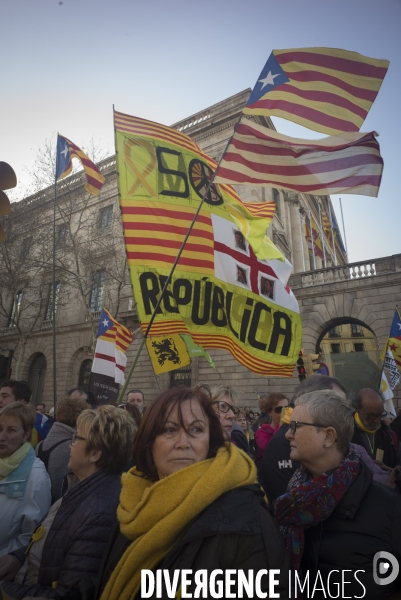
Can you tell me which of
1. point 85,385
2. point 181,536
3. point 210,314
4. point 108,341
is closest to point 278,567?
point 181,536

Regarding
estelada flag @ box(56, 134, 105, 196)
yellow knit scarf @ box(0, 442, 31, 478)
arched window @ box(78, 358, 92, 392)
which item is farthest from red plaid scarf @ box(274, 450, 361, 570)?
arched window @ box(78, 358, 92, 392)

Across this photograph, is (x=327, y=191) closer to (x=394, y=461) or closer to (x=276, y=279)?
(x=276, y=279)

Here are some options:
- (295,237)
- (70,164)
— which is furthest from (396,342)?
(295,237)

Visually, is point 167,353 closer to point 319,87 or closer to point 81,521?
point 81,521

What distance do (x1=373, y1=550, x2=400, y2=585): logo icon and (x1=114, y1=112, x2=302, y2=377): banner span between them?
263 cm

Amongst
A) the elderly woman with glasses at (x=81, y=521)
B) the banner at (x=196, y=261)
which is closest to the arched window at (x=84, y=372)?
the banner at (x=196, y=261)

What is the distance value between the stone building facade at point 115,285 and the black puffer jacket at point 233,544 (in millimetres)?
11844

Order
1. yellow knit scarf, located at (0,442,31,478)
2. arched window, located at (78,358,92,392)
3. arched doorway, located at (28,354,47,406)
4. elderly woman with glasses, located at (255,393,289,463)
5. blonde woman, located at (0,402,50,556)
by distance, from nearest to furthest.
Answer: blonde woman, located at (0,402,50,556) < yellow knit scarf, located at (0,442,31,478) < elderly woman with glasses, located at (255,393,289,463) < arched window, located at (78,358,92,392) < arched doorway, located at (28,354,47,406)

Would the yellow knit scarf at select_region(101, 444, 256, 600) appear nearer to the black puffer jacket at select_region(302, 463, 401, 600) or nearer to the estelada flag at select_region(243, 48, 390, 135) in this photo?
the black puffer jacket at select_region(302, 463, 401, 600)

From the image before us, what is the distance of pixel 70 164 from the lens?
9.84m

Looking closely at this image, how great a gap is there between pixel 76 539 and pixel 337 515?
1.36 meters

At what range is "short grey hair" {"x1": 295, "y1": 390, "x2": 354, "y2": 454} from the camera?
1788 millimetres

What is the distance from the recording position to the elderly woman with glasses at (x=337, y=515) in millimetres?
1428

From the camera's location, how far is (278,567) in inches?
46.4
